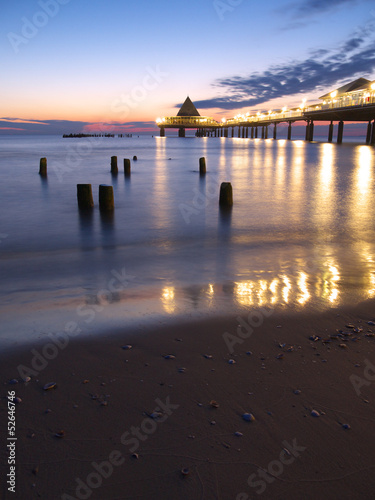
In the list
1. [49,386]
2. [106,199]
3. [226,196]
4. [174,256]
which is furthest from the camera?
[226,196]

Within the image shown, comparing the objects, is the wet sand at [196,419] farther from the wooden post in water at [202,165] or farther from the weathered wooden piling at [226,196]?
the wooden post in water at [202,165]

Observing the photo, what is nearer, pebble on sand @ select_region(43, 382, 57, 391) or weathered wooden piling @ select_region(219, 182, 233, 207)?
pebble on sand @ select_region(43, 382, 57, 391)

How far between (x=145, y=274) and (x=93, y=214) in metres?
6.48

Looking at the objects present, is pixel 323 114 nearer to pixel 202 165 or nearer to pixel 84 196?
pixel 202 165

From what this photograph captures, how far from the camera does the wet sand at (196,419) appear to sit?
2.50m

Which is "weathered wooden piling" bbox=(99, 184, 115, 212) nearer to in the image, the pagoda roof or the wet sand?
the wet sand

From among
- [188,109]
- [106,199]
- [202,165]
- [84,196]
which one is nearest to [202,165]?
[202,165]

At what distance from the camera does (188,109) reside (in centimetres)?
19525

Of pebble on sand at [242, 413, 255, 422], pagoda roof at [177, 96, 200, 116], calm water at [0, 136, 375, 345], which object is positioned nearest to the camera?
pebble on sand at [242, 413, 255, 422]

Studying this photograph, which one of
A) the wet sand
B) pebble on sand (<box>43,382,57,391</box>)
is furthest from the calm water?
pebble on sand (<box>43,382,57,391</box>)

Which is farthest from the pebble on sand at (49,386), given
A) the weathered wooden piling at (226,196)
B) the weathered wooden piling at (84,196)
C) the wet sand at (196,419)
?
the weathered wooden piling at (226,196)

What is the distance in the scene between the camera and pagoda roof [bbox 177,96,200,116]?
19300 centimetres

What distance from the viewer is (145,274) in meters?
6.96

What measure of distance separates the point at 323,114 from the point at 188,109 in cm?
13914
